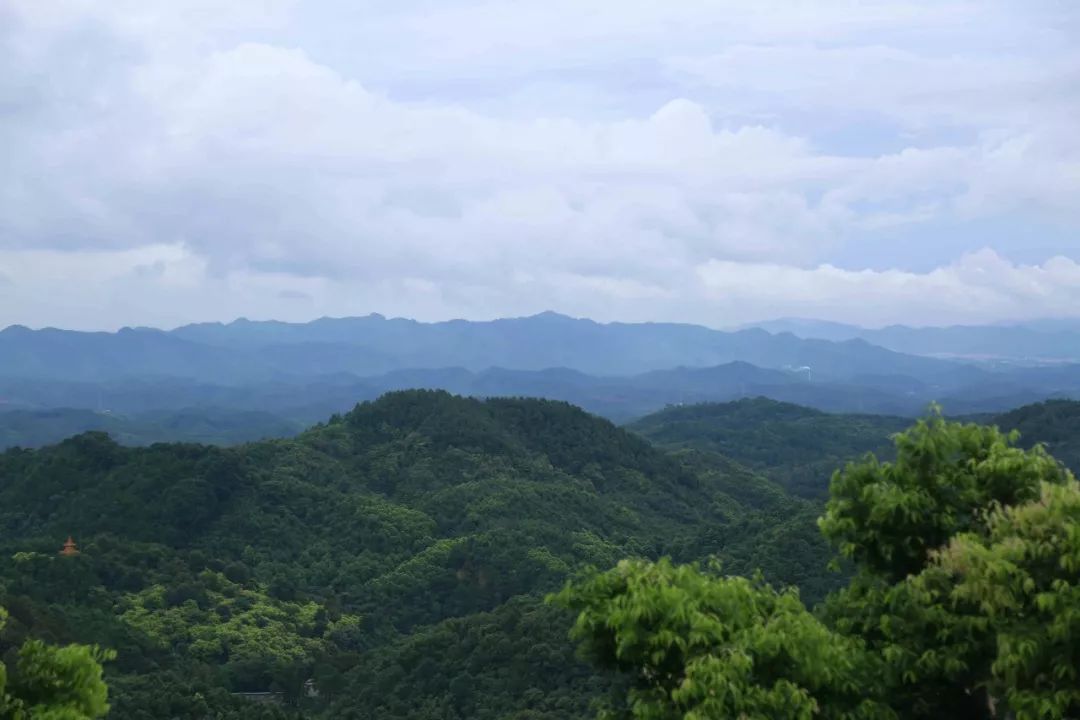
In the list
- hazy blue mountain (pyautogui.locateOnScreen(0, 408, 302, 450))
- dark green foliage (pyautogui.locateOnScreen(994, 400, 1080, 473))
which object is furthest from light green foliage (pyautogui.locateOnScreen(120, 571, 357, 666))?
hazy blue mountain (pyautogui.locateOnScreen(0, 408, 302, 450))

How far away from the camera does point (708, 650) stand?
7.66 m

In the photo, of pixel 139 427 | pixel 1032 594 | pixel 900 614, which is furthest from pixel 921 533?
pixel 139 427

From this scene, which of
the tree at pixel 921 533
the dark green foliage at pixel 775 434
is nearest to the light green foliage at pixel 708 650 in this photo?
the tree at pixel 921 533

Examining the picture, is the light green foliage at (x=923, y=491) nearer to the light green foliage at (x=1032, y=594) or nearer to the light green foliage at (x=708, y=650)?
the light green foliage at (x=1032, y=594)

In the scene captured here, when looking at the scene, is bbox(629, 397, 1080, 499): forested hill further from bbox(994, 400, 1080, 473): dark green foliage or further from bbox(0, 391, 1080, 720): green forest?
bbox(0, 391, 1080, 720): green forest

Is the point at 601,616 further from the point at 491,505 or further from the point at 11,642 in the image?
Result: the point at 491,505

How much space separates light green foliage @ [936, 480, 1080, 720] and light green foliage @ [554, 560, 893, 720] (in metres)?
0.98

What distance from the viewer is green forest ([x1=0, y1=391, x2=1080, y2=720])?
778 cm

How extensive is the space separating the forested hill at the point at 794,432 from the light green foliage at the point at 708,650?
6897 centimetres

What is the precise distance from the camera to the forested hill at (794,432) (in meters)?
75.4

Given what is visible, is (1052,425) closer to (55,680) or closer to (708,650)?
(708,650)

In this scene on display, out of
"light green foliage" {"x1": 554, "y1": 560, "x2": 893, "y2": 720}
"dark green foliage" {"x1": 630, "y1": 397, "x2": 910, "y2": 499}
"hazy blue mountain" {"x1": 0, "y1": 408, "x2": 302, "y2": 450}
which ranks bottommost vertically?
"hazy blue mountain" {"x1": 0, "y1": 408, "x2": 302, "y2": 450}

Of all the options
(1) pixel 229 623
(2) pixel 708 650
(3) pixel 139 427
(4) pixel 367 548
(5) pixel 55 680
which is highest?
(2) pixel 708 650

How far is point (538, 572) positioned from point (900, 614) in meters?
37.4
